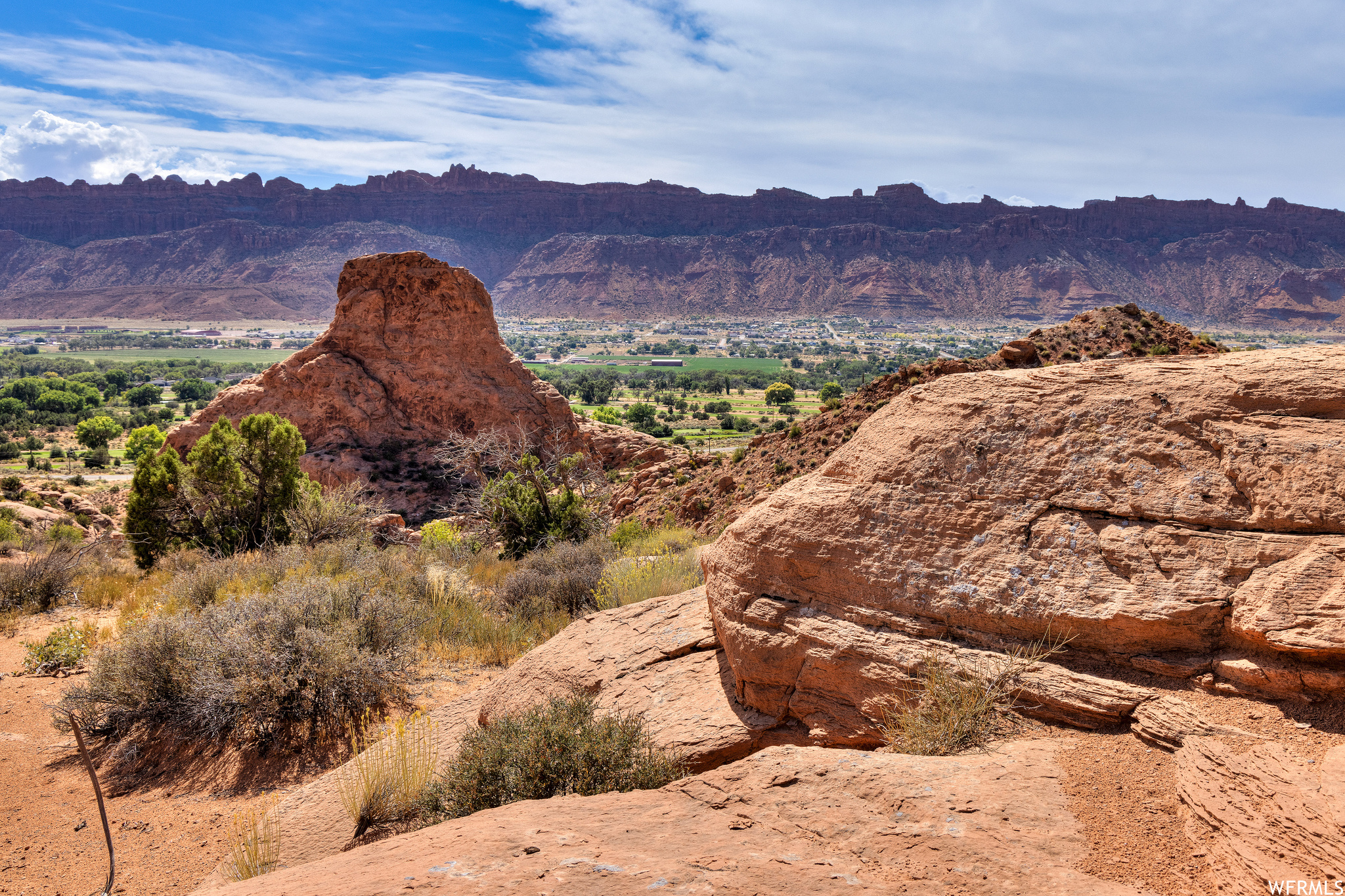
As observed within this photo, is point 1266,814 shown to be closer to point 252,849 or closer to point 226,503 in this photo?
point 252,849

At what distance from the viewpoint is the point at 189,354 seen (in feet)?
402

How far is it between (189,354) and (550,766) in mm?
145016

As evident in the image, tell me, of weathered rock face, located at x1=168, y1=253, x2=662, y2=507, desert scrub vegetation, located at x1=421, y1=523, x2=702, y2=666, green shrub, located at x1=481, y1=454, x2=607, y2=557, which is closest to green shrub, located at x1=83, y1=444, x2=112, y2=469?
weathered rock face, located at x1=168, y1=253, x2=662, y2=507

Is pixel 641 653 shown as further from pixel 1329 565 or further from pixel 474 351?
pixel 474 351

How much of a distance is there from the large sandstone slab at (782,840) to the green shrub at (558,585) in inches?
240

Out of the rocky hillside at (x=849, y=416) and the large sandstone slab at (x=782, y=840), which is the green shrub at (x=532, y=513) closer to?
the rocky hillside at (x=849, y=416)

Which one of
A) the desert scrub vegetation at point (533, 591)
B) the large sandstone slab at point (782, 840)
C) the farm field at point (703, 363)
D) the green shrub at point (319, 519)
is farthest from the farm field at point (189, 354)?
the large sandstone slab at point (782, 840)

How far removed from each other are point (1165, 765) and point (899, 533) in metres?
2.02

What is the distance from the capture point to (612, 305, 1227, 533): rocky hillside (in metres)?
16.3

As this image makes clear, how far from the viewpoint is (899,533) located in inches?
204

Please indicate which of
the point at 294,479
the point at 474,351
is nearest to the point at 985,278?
the point at 474,351

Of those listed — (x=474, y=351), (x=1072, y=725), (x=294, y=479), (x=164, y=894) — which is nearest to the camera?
(x=1072, y=725)

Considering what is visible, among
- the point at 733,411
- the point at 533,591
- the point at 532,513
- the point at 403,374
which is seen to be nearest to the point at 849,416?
the point at 532,513

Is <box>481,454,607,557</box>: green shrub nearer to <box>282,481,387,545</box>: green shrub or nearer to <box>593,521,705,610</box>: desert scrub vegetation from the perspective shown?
<box>282,481,387,545</box>: green shrub
